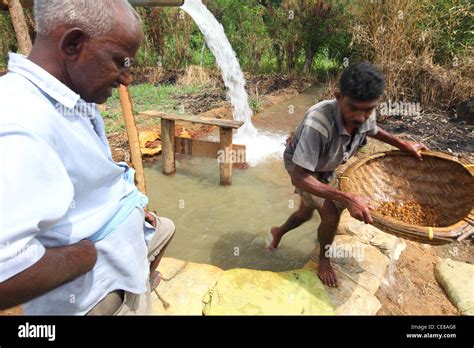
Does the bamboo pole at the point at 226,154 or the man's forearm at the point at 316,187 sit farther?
the bamboo pole at the point at 226,154

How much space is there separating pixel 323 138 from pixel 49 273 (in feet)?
5.86

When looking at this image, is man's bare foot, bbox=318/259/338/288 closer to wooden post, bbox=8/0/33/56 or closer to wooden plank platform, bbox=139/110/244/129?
wooden plank platform, bbox=139/110/244/129

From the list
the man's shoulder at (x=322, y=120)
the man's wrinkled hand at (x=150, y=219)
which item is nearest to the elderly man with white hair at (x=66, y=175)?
the man's wrinkled hand at (x=150, y=219)

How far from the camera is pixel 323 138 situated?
2.23 meters

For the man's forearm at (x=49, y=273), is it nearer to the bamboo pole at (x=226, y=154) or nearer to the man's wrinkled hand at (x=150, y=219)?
the man's wrinkled hand at (x=150, y=219)

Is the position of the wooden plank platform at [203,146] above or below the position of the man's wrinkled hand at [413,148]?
below

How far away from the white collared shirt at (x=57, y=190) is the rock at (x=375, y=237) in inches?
94.5

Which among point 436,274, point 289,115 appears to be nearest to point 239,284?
point 436,274

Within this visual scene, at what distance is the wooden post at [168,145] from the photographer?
4.75m

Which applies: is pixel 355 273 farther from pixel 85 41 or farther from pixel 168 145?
pixel 168 145

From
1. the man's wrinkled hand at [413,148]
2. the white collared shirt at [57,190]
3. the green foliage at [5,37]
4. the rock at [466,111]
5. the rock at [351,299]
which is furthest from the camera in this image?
the green foliage at [5,37]

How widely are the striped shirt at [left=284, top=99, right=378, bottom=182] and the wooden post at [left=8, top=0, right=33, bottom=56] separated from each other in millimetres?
2746

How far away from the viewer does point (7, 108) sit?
0.86 metres

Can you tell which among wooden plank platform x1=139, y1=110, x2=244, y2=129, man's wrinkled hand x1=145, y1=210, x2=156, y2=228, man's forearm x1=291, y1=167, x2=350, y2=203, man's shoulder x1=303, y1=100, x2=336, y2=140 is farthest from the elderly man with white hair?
wooden plank platform x1=139, y1=110, x2=244, y2=129
